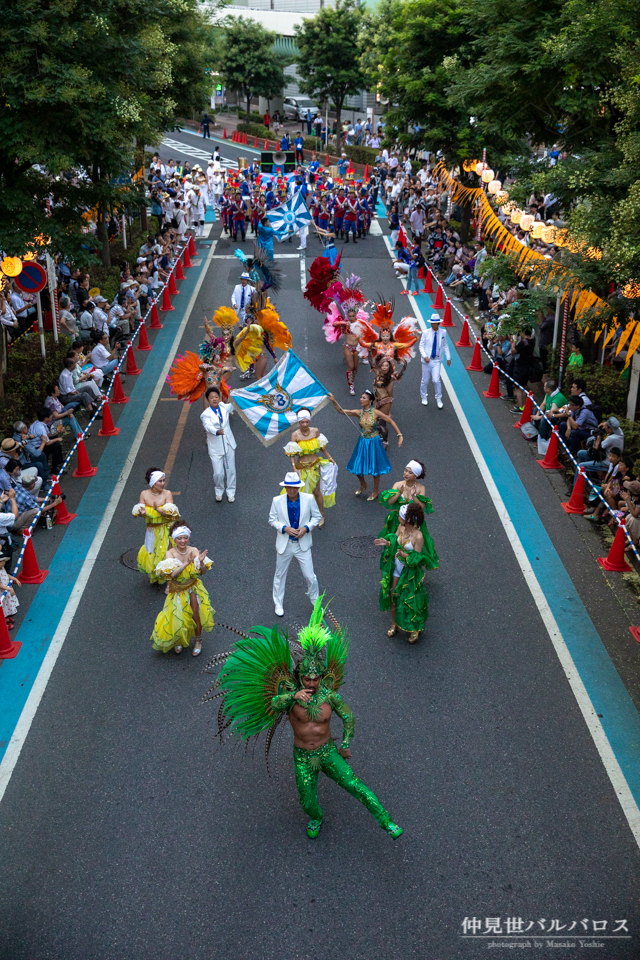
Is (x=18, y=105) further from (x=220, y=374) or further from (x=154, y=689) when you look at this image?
(x=154, y=689)

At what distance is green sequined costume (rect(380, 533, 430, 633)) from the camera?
9180mm

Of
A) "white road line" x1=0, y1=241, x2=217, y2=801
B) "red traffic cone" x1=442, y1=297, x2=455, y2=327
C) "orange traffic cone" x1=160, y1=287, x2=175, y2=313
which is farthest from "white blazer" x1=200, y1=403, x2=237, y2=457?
"orange traffic cone" x1=160, y1=287, x2=175, y2=313

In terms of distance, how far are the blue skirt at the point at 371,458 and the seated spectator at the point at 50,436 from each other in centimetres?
455

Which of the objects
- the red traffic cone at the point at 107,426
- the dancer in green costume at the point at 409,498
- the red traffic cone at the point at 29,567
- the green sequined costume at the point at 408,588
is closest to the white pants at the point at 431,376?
the red traffic cone at the point at 107,426

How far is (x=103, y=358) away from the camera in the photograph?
16.6 m

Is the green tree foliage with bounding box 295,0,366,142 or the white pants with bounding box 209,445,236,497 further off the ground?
the green tree foliage with bounding box 295,0,366,142

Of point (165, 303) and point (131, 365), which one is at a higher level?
point (131, 365)

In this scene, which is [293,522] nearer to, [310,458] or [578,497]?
[310,458]

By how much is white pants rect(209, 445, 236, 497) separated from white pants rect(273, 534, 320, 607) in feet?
9.99

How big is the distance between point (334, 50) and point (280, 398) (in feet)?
136

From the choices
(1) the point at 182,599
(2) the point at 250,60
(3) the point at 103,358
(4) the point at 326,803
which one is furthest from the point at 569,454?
(2) the point at 250,60

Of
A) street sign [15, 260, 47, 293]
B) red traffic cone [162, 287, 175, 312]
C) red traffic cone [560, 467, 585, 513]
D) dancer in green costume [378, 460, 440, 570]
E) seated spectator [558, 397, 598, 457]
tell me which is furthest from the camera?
red traffic cone [162, 287, 175, 312]

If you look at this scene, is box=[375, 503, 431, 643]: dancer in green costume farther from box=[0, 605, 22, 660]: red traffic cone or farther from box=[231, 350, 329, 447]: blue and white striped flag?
box=[0, 605, 22, 660]: red traffic cone

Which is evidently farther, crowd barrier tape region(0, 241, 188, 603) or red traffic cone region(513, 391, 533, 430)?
red traffic cone region(513, 391, 533, 430)
